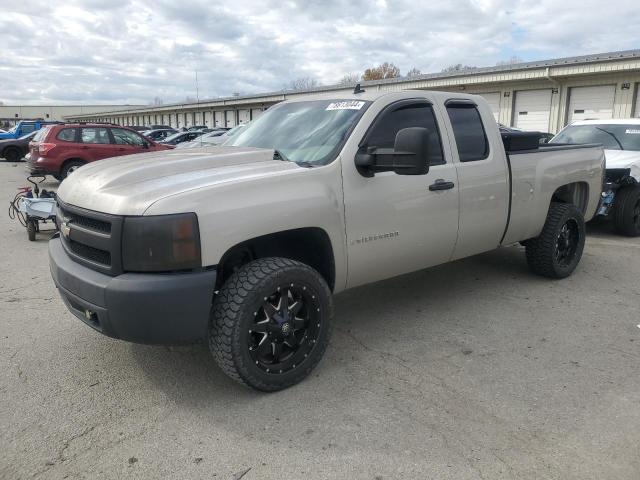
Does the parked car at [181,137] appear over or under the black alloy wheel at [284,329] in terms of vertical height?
over

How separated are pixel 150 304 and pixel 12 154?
2651 cm

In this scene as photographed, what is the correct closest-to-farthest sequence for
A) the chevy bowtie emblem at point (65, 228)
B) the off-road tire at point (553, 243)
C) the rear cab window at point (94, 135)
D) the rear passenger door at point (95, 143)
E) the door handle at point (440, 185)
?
the chevy bowtie emblem at point (65, 228) < the door handle at point (440, 185) < the off-road tire at point (553, 243) < the rear passenger door at point (95, 143) < the rear cab window at point (94, 135)

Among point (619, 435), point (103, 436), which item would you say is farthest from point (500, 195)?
point (103, 436)

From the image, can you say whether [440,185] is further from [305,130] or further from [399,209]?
→ [305,130]

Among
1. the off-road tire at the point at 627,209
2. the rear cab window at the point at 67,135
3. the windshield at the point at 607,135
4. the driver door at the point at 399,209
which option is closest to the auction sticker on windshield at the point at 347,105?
the driver door at the point at 399,209

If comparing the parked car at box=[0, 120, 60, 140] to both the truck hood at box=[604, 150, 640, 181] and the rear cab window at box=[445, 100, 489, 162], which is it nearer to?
the truck hood at box=[604, 150, 640, 181]

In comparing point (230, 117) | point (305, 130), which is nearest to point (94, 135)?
point (305, 130)

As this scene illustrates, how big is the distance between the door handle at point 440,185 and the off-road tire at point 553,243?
179cm

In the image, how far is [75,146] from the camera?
14.1m

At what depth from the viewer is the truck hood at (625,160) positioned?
7720 millimetres

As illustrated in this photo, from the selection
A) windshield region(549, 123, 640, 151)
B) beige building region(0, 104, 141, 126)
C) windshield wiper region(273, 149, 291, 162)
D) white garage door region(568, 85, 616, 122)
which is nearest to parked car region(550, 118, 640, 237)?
windshield region(549, 123, 640, 151)

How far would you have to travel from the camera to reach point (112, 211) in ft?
9.43

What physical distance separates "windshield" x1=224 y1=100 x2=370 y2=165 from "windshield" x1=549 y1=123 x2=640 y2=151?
6.49 meters

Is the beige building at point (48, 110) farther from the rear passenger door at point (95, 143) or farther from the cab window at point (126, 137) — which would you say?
the rear passenger door at point (95, 143)
